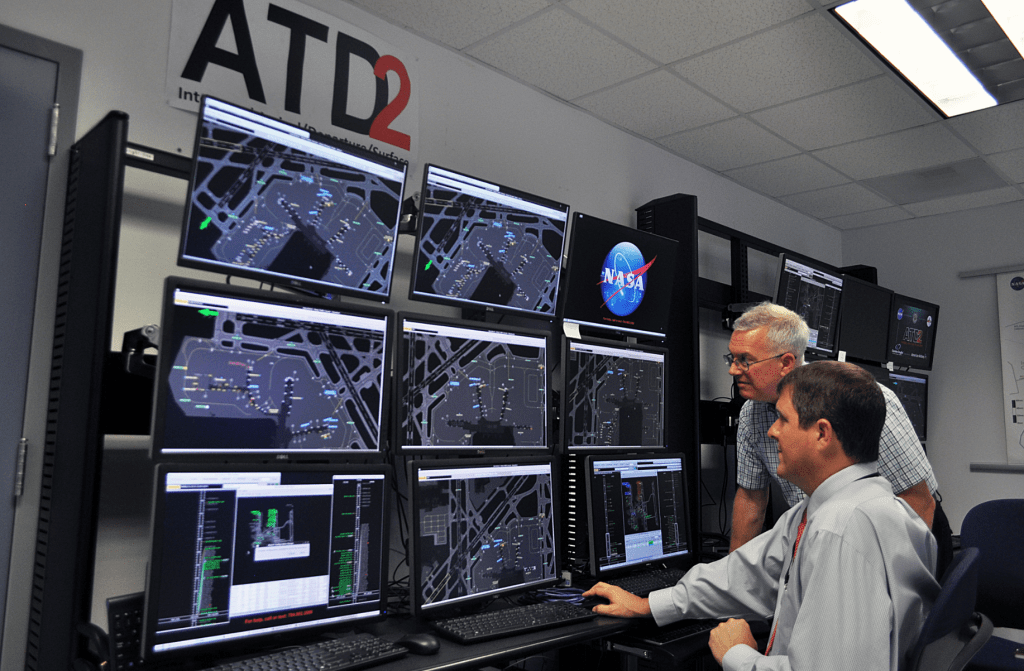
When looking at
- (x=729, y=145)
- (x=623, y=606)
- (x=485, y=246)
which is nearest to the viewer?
(x=623, y=606)

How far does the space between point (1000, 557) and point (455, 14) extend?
278cm

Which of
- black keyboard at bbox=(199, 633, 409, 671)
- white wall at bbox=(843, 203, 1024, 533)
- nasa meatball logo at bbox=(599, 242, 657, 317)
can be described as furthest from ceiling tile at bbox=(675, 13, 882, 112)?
black keyboard at bbox=(199, 633, 409, 671)

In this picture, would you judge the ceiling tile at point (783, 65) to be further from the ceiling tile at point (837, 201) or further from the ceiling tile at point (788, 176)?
the ceiling tile at point (837, 201)

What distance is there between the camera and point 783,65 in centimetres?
274

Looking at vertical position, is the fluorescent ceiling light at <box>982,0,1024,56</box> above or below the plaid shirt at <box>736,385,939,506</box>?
above

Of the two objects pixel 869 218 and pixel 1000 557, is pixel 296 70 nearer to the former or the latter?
pixel 1000 557

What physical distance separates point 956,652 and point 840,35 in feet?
6.96

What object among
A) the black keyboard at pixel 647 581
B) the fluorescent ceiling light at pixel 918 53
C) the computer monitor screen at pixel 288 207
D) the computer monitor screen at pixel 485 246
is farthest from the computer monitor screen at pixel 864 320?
the computer monitor screen at pixel 288 207

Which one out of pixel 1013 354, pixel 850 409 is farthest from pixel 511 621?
pixel 1013 354

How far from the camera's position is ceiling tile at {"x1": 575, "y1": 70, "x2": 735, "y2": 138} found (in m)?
2.93

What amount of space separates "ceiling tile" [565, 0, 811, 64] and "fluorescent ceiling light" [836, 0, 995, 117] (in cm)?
21

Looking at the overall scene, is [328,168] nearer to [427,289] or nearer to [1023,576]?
[427,289]

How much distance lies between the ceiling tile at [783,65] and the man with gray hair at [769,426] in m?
A: 0.96

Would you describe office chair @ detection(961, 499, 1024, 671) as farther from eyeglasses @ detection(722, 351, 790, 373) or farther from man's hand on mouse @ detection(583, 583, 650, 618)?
man's hand on mouse @ detection(583, 583, 650, 618)
